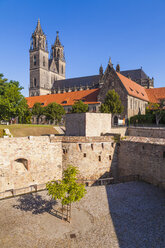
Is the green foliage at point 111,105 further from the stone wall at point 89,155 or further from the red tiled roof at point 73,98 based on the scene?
the stone wall at point 89,155

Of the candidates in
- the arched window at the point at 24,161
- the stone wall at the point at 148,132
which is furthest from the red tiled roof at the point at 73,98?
the arched window at the point at 24,161

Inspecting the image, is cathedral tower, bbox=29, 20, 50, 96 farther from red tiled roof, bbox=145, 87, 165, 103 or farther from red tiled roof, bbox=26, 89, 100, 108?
red tiled roof, bbox=145, 87, 165, 103

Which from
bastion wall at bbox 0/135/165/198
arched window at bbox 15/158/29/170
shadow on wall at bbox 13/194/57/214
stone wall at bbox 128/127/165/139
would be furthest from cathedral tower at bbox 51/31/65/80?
shadow on wall at bbox 13/194/57/214

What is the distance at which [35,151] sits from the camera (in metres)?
21.3

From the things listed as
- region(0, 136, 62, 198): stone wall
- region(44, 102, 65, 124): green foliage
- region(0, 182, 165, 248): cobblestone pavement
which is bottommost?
region(0, 182, 165, 248): cobblestone pavement

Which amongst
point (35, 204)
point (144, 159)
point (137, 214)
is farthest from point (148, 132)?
point (35, 204)

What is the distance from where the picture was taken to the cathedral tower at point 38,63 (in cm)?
10406

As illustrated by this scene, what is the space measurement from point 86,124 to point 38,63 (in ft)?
299

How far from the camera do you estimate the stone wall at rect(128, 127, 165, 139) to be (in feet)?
83.2

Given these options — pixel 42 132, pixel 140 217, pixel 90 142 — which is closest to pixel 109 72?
pixel 42 132

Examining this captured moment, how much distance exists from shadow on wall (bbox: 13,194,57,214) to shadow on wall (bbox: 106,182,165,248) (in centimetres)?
523

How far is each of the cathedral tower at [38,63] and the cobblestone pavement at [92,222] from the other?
9536 cm

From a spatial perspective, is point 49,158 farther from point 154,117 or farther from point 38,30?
point 38,30

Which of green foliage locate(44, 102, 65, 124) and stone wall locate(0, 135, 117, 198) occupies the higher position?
green foliage locate(44, 102, 65, 124)
